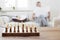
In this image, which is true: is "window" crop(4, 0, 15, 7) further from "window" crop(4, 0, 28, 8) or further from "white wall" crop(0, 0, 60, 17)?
"white wall" crop(0, 0, 60, 17)

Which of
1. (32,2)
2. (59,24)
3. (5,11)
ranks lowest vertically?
(59,24)

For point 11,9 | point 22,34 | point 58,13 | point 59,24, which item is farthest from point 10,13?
point 22,34

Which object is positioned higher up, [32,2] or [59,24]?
[32,2]

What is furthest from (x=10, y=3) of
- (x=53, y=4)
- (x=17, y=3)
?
(x=53, y=4)

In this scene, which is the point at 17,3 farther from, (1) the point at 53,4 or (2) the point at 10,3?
(1) the point at 53,4

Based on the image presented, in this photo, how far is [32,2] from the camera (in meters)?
5.55

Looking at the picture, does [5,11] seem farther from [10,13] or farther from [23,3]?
[23,3]

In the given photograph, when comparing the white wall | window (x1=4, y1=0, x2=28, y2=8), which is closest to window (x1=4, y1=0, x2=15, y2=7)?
window (x1=4, y1=0, x2=28, y2=8)

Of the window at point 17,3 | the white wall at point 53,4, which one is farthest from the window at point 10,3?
the white wall at point 53,4

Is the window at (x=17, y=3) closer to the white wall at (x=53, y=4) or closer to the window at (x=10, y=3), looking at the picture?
the window at (x=10, y=3)

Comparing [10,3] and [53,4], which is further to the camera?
[53,4]

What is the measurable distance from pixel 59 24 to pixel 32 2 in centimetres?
261

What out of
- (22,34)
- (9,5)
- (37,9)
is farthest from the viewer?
(9,5)

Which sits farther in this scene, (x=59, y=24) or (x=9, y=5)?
(x=9, y=5)
